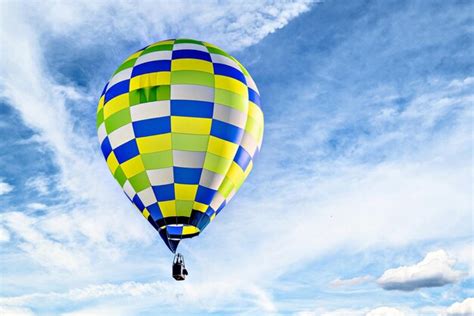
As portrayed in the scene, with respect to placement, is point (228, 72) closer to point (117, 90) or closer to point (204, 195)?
point (117, 90)

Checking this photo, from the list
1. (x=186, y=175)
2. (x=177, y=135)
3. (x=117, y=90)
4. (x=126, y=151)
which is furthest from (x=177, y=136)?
(x=117, y=90)

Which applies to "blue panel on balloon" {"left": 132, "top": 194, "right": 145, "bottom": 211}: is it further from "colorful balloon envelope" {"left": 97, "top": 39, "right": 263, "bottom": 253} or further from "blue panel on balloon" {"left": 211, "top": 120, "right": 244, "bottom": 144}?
"blue panel on balloon" {"left": 211, "top": 120, "right": 244, "bottom": 144}

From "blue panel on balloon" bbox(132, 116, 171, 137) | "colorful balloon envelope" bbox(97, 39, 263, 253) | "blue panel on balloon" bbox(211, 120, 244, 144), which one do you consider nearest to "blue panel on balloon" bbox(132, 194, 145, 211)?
"colorful balloon envelope" bbox(97, 39, 263, 253)

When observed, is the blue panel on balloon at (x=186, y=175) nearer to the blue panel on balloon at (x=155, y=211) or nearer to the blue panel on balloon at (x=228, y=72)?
the blue panel on balloon at (x=155, y=211)

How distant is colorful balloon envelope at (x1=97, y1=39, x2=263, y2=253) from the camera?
18438mm

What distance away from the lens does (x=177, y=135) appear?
18.4 meters

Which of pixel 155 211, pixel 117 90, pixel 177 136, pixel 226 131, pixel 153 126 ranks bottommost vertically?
pixel 155 211

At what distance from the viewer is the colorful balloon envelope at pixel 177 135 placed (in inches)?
726

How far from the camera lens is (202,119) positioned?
61.1 ft

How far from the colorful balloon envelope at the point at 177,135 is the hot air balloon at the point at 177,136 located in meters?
0.03

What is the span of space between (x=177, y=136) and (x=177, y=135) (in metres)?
0.03

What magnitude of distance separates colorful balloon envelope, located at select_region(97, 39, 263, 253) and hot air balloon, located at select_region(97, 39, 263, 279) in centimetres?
3

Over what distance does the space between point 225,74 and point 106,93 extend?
4.09 m

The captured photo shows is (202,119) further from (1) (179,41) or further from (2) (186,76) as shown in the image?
(1) (179,41)
